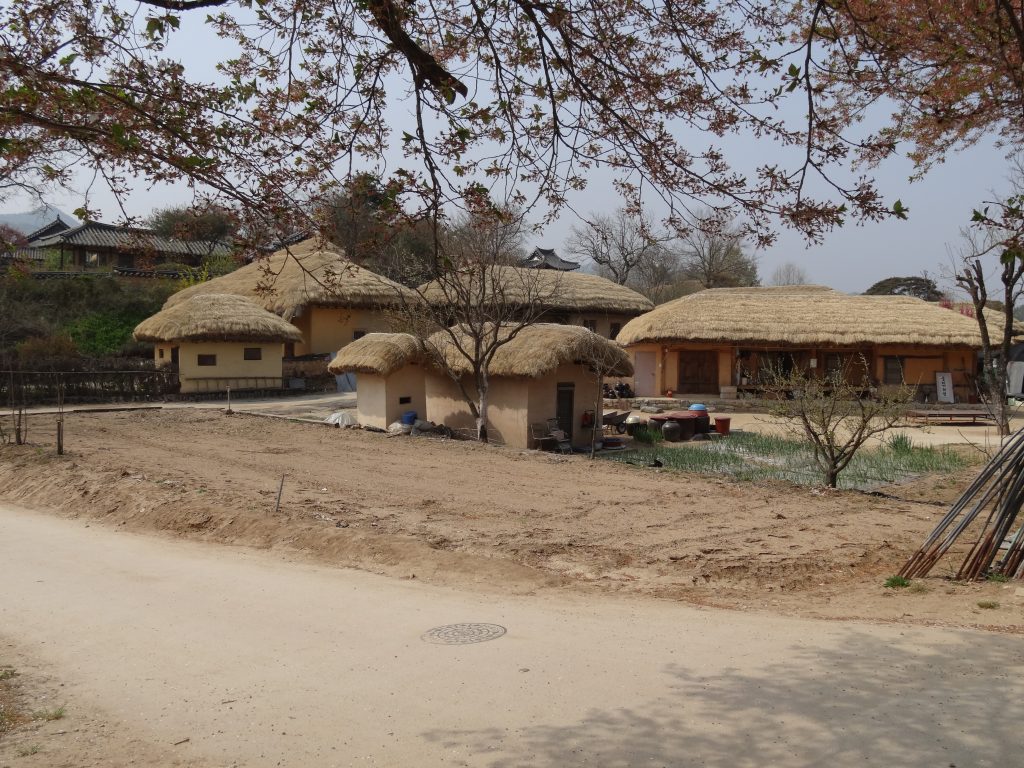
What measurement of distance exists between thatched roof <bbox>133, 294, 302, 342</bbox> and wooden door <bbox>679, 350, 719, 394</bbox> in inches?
593

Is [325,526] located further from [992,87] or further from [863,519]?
[992,87]

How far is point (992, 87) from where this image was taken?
881 cm

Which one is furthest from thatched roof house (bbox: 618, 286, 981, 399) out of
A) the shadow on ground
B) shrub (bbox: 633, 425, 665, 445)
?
the shadow on ground

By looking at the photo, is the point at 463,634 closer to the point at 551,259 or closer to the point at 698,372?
the point at 698,372

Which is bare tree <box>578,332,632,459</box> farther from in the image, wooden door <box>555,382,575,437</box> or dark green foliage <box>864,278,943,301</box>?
dark green foliage <box>864,278,943,301</box>

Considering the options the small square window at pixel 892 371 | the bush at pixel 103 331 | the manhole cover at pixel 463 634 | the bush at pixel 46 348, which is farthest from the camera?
the bush at pixel 103 331

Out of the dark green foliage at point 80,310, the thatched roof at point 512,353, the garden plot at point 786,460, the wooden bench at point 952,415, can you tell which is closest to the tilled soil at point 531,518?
the garden plot at point 786,460

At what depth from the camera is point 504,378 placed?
1978cm

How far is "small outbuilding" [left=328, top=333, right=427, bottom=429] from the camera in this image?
20.7 meters

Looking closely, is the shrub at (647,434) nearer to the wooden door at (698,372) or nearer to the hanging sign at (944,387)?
the wooden door at (698,372)

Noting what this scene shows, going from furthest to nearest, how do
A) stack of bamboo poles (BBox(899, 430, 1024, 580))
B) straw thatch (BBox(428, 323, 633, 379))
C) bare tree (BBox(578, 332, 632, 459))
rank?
1. bare tree (BBox(578, 332, 632, 459))
2. straw thatch (BBox(428, 323, 633, 379))
3. stack of bamboo poles (BBox(899, 430, 1024, 580))

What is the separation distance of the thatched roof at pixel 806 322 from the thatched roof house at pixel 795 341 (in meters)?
0.04

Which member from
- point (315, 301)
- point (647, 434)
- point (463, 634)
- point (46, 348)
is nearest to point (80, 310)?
point (46, 348)

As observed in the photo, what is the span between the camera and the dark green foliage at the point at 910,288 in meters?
41.6
